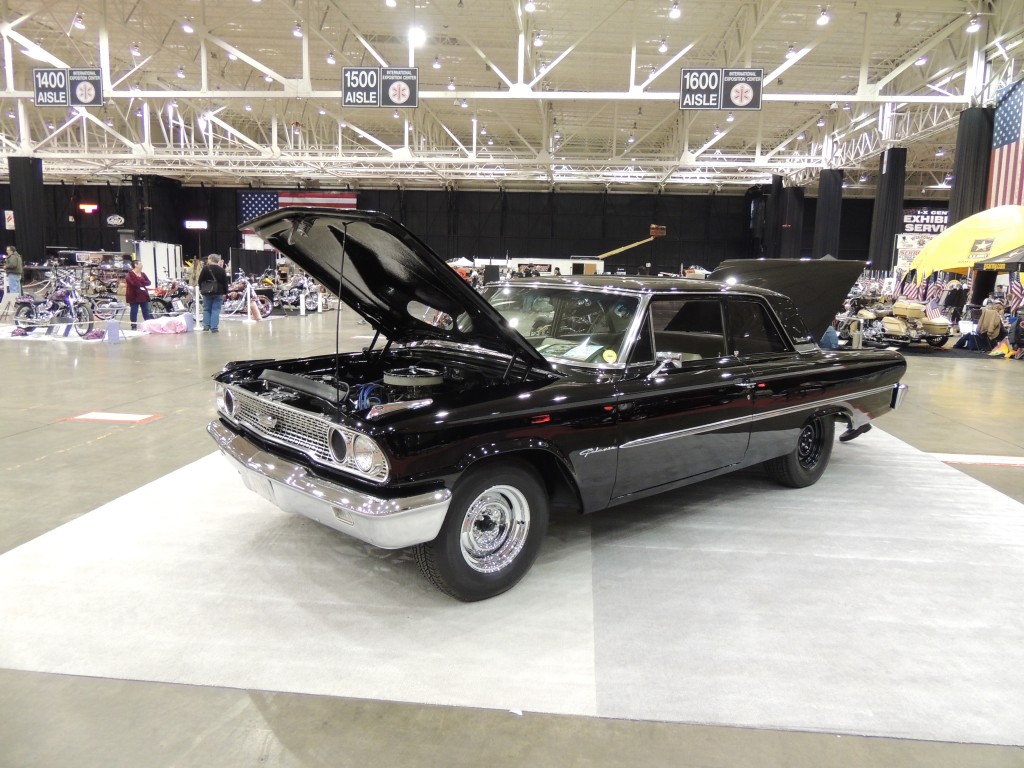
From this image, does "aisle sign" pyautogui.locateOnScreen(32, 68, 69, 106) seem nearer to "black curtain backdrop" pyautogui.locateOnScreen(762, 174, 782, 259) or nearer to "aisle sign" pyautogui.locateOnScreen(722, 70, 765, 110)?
"aisle sign" pyautogui.locateOnScreen(722, 70, 765, 110)

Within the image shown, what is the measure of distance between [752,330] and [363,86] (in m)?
11.6

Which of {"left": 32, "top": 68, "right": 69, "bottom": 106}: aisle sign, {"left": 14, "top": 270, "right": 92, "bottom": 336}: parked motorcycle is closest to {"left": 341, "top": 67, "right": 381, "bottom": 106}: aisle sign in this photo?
{"left": 32, "top": 68, "right": 69, "bottom": 106}: aisle sign

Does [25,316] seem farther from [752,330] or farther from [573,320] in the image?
[752,330]

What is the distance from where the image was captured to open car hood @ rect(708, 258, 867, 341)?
744 cm

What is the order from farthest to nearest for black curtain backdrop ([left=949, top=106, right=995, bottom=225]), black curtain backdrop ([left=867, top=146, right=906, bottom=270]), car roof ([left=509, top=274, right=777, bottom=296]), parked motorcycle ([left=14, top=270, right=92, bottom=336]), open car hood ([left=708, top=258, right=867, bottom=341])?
black curtain backdrop ([left=867, top=146, right=906, bottom=270])
black curtain backdrop ([left=949, top=106, right=995, bottom=225])
parked motorcycle ([left=14, top=270, right=92, bottom=336])
open car hood ([left=708, top=258, right=867, bottom=341])
car roof ([left=509, top=274, right=777, bottom=296])

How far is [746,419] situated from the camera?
405cm

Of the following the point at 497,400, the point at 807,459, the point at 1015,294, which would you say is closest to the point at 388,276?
the point at 497,400

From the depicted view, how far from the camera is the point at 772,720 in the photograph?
2346 millimetres

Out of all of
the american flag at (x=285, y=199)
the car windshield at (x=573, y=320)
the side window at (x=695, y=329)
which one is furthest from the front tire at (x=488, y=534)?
the american flag at (x=285, y=199)

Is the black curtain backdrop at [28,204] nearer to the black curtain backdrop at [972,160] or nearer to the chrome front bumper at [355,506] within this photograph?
the chrome front bumper at [355,506]

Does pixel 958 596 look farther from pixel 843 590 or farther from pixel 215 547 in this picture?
pixel 215 547

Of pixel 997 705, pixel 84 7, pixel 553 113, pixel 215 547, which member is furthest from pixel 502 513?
pixel 553 113

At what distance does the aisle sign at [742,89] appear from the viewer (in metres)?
12.6

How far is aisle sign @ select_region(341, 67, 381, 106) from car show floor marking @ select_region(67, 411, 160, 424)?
8960 millimetres
